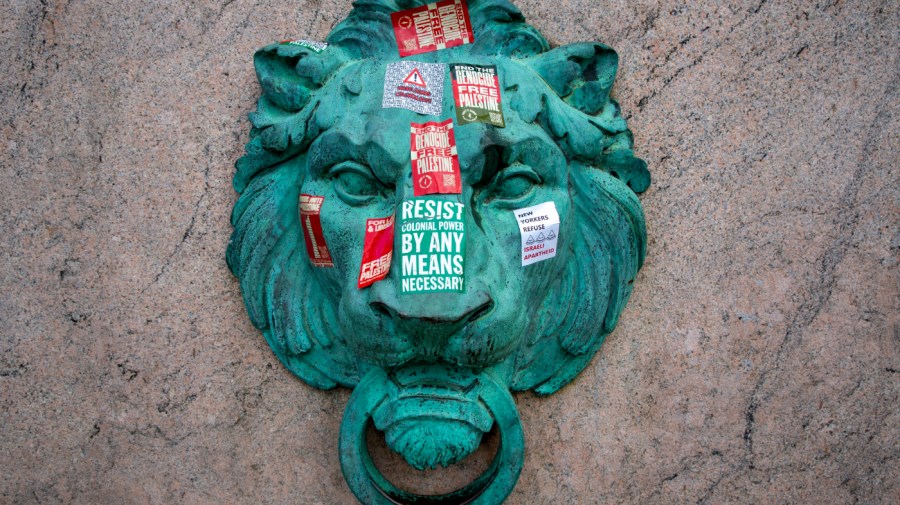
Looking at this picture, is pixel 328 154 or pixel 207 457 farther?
pixel 207 457

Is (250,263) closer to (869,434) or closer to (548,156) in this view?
(548,156)

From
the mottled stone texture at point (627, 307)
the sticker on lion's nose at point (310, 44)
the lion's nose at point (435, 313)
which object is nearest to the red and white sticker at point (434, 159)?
the lion's nose at point (435, 313)

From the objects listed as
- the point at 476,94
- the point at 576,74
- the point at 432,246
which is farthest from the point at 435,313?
the point at 576,74

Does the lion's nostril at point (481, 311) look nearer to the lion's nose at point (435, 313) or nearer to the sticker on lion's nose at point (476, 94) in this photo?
the lion's nose at point (435, 313)

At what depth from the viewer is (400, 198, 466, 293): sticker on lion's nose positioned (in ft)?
4.90

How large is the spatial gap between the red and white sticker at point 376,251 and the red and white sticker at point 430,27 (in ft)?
1.25

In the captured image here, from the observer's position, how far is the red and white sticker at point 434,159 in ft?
5.17

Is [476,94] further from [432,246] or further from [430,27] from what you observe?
[432,246]

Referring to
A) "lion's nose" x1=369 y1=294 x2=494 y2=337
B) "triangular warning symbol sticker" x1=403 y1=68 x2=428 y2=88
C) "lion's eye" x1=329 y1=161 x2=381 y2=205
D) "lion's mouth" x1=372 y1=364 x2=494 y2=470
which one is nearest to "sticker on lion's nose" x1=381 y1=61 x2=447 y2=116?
"triangular warning symbol sticker" x1=403 y1=68 x2=428 y2=88

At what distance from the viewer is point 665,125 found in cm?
184

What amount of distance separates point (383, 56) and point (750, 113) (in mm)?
824

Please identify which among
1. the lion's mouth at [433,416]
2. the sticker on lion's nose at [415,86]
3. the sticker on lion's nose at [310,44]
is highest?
the sticker on lion's nose at [415,86]

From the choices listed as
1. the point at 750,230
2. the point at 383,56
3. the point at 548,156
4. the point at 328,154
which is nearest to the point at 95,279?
the point at 328,154

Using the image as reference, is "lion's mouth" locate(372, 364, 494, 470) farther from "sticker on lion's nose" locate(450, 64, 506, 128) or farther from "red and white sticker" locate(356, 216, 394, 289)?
"sticker on lion's nose" locate(450, 64, 506, 128)
